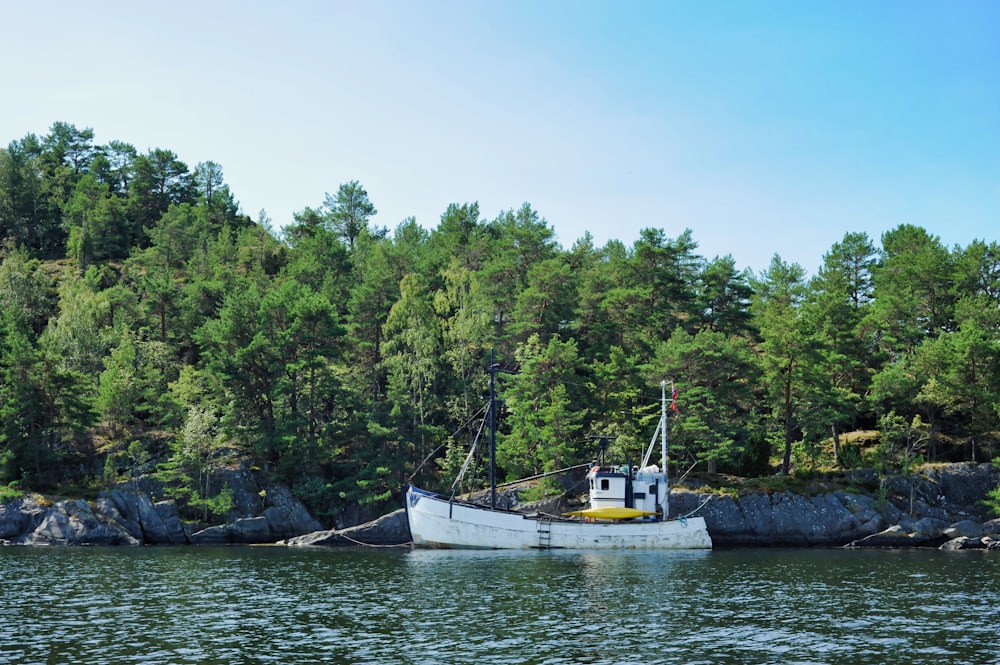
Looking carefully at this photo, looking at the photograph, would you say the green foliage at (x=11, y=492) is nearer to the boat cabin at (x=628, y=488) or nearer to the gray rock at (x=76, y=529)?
the gray rock at (x=76, y=529)

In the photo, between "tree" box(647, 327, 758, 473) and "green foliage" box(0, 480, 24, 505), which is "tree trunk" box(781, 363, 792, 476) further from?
"green foliage" box(0, 480, 24, 505)

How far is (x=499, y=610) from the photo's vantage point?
33.0 metres

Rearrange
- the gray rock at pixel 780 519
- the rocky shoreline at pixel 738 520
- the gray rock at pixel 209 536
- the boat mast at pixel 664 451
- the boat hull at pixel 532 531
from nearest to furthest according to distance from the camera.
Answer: the boat hull at pixel 532 531, the boat mast at pixel 664 451, the rocky shoreline at pixel 738 520, the gray rock at pixel 780 519, the gray rock at pixel 209 536

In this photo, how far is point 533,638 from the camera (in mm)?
27641

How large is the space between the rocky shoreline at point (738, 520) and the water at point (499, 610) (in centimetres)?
1299

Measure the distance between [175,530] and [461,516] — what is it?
2420 centimetres

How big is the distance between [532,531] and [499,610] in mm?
28499

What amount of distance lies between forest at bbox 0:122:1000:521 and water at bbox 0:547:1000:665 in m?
19.3

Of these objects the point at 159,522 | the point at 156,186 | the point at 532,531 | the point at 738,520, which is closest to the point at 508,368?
the point at 532,531

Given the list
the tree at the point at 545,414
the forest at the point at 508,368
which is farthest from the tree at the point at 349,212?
the tree at the point at 545,414

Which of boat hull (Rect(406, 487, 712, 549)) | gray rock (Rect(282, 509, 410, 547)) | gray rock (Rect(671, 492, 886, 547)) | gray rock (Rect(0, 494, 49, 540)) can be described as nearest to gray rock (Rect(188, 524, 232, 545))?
gray rock (Rect(282, 509, 410, 547))

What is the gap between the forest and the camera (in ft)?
231

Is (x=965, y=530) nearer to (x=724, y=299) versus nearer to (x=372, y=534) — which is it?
(x=724, y=299)

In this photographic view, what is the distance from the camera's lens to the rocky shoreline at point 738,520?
65.2 metres
